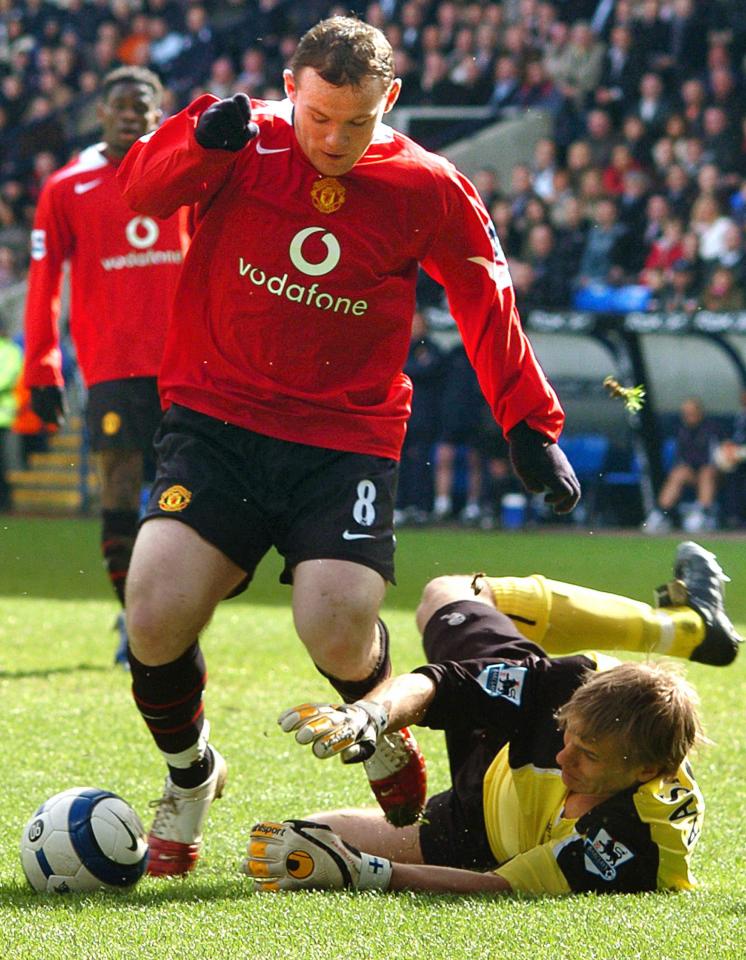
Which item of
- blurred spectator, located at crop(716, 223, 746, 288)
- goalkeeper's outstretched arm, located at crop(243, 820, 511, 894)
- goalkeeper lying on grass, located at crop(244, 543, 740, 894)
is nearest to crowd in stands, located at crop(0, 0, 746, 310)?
blurred spectator, located at crop(716, 223, 746, 288)

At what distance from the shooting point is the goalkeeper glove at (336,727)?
3.21 meters

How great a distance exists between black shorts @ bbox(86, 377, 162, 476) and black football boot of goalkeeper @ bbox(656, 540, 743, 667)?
2409 millimetres

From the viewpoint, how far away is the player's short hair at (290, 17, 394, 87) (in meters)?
3.88

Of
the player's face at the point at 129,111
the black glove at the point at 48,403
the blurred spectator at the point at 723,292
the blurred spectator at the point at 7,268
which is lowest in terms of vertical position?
the blurred spectator at the point at 7,268

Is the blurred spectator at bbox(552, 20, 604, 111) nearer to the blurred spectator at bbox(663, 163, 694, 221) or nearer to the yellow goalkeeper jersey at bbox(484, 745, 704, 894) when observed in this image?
the blurred spectator at bbox(663, 163, 694, 221)

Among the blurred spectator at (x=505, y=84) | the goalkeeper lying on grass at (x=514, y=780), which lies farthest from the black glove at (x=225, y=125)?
the blurred spectator at (x=505, y=84)

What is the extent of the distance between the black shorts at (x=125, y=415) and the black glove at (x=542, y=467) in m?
2.59

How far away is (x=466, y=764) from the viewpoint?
419cm

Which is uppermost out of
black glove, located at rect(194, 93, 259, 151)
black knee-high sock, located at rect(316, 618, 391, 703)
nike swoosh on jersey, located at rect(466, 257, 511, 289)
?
black glove, located at rect(194, 93, 259, 151)

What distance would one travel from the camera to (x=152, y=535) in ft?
13.0

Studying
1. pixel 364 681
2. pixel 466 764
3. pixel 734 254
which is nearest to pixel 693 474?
pixel 734 254

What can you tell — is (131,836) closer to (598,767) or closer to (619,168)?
(598,767)

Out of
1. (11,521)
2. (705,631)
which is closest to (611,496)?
(11,521)

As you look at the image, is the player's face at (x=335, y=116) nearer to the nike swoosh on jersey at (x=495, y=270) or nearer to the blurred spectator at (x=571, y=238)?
the nike swoosh on jersey at (x=495, y=270)
